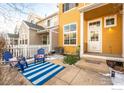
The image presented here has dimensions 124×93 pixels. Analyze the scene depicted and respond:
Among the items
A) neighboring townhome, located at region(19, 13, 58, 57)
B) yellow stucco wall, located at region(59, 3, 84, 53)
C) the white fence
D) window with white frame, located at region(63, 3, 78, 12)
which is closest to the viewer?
the white fence

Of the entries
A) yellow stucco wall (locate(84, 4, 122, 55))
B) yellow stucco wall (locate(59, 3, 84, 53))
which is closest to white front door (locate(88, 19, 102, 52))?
yellow stucco wall (locate(84, 4, 122, 55))

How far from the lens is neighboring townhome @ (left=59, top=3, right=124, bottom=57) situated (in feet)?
18.3

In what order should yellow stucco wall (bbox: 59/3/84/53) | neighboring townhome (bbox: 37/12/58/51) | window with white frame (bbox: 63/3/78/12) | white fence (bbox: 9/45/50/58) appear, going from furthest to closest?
neighboring townhome (bbox: 37/12/58/51)
window with white frame (bbox: 63/3/78/12)
yellow stucco wall (bbox: 59/3/84/53)
white fence (bbox: 9/45/50/58)

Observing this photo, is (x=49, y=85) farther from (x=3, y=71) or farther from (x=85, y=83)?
(x=3, y=71)

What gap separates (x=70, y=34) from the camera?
7488 mm

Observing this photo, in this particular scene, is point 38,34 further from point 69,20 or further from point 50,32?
point 69,20

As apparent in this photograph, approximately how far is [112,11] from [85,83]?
4905 mm

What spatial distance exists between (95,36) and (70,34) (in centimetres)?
193

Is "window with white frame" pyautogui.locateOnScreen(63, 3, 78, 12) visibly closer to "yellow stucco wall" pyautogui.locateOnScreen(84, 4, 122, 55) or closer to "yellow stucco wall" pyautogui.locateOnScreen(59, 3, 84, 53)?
"yellow stucco wall" pyautogui.locateOnScreen(59, 3, 84, 53)

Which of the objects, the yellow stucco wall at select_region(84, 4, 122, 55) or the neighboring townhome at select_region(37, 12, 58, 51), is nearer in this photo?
the yellow stucco wall at select_region(84, 4, 122, 55)

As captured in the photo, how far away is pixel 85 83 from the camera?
9.34 ft

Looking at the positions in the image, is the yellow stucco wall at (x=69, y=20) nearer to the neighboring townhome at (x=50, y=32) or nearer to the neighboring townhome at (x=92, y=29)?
the neighboring townhome at (x=92, y=29)

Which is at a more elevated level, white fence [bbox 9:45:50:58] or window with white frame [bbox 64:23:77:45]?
window with white frame [bbox 64:23:77:45]
